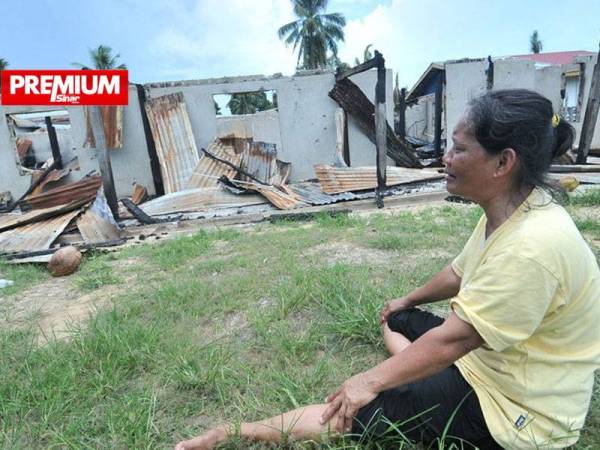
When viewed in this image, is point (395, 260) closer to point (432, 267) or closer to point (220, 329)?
point (432, 267)

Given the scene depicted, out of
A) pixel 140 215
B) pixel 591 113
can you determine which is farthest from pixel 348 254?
pixel 591 113

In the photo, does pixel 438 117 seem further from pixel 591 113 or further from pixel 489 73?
pixel 591 113

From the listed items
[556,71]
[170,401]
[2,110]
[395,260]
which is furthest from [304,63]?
[170,401]

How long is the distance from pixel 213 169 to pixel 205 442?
7.99m

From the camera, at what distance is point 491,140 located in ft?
4.08

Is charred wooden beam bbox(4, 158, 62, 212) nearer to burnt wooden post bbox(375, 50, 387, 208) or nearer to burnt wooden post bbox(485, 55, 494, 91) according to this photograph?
burnt wooden post bbox(375, 50, 387, 208)

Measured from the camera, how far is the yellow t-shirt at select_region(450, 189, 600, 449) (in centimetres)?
116

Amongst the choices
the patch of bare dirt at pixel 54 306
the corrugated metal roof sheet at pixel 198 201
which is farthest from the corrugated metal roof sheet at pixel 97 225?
the patch of bare dirt at pixel 54 306

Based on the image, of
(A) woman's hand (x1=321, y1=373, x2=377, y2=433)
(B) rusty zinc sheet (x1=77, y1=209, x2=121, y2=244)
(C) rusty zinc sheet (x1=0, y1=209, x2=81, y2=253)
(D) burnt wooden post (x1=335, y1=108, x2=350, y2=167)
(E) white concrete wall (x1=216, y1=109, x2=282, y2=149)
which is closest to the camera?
(A) woman's hand (x1=321, y1=373, x2=377, y2=433)

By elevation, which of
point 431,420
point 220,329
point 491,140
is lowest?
point 220,329

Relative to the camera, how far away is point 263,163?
984 centimetres

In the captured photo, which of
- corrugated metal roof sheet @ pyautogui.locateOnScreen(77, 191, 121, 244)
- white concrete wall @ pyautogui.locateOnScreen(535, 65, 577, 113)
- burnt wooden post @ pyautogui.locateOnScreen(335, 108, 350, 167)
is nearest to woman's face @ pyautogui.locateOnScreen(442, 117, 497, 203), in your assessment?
corrugated metal roof sheet @ pyautogui.locateOnScreen(77, 191, 121, 244)

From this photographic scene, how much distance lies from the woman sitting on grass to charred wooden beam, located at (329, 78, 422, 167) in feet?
30.0

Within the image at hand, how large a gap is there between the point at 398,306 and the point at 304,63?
28115 mm
